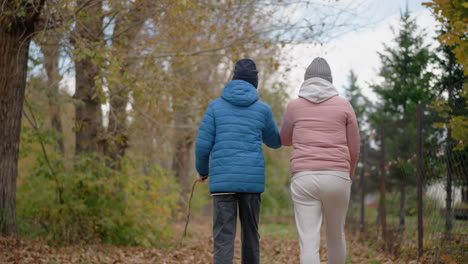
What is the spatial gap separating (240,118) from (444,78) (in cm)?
758

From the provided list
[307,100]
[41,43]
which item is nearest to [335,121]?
[307,100]

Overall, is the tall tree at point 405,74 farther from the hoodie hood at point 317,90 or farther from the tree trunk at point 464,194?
the hoodie hood at point 317,90

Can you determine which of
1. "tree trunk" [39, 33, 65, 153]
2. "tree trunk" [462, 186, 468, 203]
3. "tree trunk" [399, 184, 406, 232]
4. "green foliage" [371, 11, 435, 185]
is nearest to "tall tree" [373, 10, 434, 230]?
"green foliage" [371, 11, 435, 185]

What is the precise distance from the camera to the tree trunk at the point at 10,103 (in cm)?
811

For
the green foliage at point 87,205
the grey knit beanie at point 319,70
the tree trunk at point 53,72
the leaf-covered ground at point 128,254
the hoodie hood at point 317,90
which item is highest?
the tree trunk at point 53,72

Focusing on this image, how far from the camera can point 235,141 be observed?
486 centimetres

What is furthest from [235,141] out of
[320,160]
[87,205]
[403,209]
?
[87,205]

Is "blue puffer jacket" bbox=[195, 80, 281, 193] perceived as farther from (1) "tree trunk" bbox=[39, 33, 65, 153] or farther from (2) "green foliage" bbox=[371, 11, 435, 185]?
(2) "green foliage" bbox=[371, 11, 435, 185]

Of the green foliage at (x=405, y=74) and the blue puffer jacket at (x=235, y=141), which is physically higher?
the green foliage at (x=405, y=74)

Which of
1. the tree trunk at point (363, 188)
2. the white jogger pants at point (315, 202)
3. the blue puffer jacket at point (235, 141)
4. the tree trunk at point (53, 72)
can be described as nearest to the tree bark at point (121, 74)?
the tree trunk at point (53, 72)

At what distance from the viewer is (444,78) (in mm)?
11039

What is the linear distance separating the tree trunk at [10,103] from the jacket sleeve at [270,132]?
4.77 meters

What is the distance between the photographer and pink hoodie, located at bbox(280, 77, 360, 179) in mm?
4398

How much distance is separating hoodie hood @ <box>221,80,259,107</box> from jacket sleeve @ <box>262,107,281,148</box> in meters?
0.24
